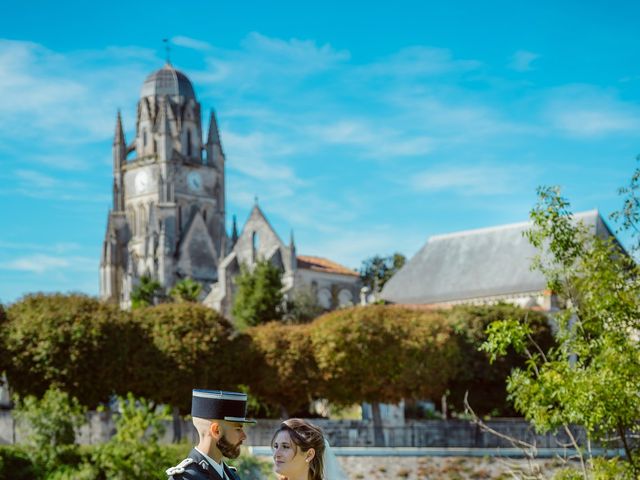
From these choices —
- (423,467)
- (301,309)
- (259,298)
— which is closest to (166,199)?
(301,309)

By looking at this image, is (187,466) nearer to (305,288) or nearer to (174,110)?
(305,288)

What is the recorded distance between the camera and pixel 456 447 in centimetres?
3588

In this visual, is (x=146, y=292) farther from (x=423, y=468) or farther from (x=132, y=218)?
(x=423, y=468)

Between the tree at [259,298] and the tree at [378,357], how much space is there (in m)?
20.0

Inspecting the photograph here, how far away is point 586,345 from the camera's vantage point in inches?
562

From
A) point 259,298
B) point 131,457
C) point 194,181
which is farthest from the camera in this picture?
point 194,181

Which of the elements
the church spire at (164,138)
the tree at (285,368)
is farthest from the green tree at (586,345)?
the church spire at (164,138)

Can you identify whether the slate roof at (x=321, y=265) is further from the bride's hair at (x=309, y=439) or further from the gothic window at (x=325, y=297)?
the bride's hair at (x=309, y=439)

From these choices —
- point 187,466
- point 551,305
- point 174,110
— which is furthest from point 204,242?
point 187,466

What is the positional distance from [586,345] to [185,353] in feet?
79.4

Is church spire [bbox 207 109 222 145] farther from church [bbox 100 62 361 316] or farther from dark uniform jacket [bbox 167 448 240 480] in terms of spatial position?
dark uniform jacket [bbox 167 448 240 480]

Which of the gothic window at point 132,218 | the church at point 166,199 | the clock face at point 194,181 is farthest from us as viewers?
the clock face at point 194,181

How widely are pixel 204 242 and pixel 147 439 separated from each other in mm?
67831

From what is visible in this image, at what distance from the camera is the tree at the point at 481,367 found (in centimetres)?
4178
